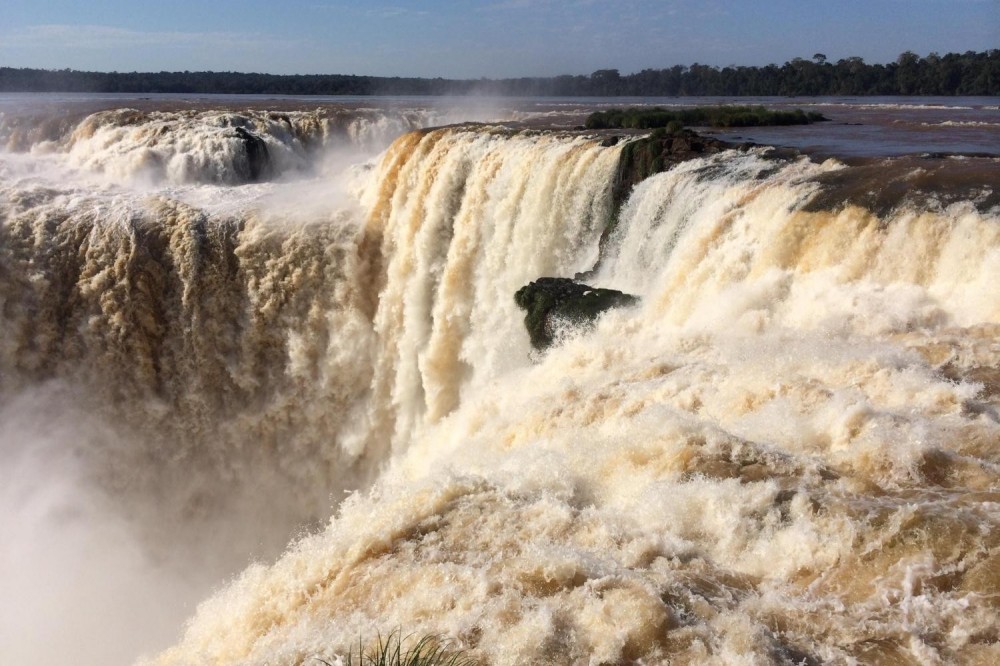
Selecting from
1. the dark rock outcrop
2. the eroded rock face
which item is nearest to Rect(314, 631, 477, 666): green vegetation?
the eroded rock face

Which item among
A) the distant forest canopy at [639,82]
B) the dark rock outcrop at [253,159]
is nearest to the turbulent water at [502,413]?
the dark rock outcrop at [253,159]

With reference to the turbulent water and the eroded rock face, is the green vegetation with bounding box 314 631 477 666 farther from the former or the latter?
the eroded rock face

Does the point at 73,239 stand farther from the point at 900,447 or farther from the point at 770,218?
the point at 900,447

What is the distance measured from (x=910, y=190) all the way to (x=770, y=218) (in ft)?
4.24

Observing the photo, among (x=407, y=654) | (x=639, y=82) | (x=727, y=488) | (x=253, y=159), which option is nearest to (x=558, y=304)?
(x=727, y=488)

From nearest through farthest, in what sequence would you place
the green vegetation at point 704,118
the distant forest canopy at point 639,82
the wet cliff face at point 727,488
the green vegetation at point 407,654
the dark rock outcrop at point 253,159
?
the green vegetation at point 407,654 → the wet cliff face at point 727,488 → the green vegetation at point 704,118 → the dark rock outcrop at point 253,159 → the distant forest canopy at point 639,82

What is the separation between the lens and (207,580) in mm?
11555

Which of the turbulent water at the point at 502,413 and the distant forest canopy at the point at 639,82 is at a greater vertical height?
the distant forest canopy at the point at 639,82

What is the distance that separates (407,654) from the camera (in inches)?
144

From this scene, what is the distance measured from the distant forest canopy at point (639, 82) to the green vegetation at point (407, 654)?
41400 millimetres

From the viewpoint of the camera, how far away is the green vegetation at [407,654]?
3543mm

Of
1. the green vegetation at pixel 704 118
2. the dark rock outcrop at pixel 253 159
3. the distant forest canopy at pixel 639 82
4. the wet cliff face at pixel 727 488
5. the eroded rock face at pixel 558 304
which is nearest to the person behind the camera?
the wet cliff face at pixel 727 488

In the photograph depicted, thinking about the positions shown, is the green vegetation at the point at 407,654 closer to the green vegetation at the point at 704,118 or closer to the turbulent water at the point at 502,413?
the turbulent water at the point at 502,413

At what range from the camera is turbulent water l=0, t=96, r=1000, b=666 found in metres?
4.04
